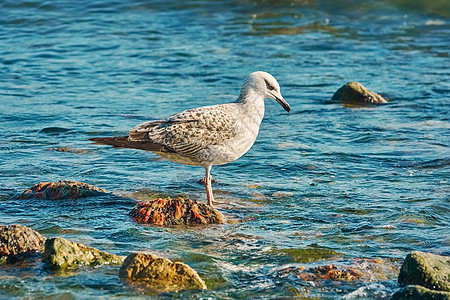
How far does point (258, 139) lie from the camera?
989 centimetres

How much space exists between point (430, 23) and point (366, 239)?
12622mm

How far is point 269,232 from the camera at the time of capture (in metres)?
6.53

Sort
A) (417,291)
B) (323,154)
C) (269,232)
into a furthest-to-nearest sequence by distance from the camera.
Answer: (323,154)
(269,232)
(417,291)

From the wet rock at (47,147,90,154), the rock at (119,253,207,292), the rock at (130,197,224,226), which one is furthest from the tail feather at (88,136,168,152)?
the rock at (119,253,207,292)

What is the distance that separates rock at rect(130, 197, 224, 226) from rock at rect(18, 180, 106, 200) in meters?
0.79

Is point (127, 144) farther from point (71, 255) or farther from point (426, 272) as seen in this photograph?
point (426, 272)

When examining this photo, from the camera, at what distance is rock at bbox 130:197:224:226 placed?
21.9 ft

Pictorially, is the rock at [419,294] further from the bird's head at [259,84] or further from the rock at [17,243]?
the bird's head at [259,84]

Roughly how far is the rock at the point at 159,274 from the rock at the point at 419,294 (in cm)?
139

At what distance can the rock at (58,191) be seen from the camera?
721 centimetres

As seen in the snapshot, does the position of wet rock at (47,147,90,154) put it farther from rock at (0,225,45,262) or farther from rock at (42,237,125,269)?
rock at (42,237,125,269)

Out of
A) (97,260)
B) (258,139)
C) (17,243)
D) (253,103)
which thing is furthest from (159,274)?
(258,139)

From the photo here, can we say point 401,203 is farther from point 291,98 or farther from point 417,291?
point 291,98

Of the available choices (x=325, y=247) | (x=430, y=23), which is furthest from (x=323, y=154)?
(x=430, y=23)
